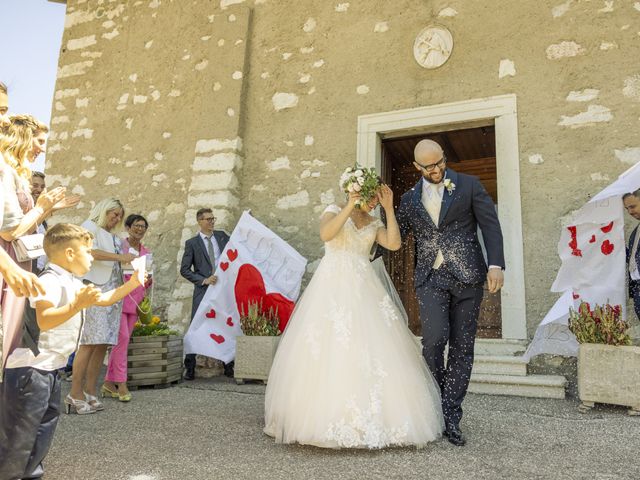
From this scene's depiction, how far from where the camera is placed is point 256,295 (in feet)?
16.2

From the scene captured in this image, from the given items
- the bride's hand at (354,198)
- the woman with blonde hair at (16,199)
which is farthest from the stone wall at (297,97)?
the woman with blonde hair at (16,199)

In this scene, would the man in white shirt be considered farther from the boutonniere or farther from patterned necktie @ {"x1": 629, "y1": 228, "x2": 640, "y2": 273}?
the boutonniere

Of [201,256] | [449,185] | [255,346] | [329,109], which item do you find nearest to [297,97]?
[329,109]

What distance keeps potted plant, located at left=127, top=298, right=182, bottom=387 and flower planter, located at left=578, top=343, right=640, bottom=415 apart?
3.24 meters

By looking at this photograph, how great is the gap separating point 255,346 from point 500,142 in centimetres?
298

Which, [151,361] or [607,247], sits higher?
[607,247]

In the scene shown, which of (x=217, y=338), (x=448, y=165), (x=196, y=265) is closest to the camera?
(x=217, y=338)

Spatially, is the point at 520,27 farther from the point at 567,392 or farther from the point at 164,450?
the point at 164,450

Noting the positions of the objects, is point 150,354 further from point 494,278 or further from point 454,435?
point 494,278

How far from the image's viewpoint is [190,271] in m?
5.20

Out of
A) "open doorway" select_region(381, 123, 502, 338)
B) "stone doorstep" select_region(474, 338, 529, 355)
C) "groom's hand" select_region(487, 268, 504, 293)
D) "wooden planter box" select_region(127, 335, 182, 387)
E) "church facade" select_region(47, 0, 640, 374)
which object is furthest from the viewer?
"open doorway" select_region(381, 123, 502, 338)

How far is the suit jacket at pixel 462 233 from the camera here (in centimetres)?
268

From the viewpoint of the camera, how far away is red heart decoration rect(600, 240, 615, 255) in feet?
13.2

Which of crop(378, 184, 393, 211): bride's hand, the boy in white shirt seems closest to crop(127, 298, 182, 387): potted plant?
the boy in white shirt
